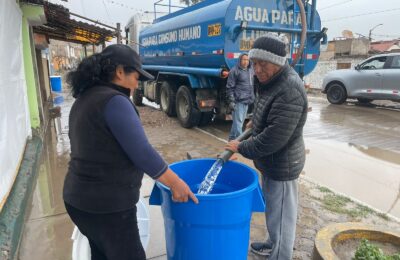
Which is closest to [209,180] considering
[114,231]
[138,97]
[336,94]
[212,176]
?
[212,176]

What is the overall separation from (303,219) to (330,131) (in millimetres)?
4679

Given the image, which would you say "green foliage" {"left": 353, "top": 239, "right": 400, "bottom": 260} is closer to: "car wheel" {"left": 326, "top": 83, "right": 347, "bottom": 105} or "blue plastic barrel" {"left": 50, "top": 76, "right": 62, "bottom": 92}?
"car wheel" {"left": 326, "top": 83, "right": 347, "bottom": 105}

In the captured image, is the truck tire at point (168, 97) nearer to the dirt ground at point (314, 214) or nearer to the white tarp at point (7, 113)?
the dirt ground at point (314, 214)

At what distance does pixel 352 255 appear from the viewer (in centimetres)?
221

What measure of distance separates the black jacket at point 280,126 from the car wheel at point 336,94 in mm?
10266

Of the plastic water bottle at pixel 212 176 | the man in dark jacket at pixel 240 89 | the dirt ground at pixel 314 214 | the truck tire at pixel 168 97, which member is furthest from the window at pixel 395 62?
the plastic water bottle at pixel 212 176

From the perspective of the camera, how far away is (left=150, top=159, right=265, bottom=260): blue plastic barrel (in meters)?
1.73

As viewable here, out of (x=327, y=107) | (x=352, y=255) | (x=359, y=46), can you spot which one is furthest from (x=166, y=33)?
(x=359, y=46)

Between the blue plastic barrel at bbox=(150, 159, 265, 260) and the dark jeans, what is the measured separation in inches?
9.2

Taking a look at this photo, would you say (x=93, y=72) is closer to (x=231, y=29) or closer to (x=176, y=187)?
(x=176, y=187)

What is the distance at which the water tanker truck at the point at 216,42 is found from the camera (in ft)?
19.8

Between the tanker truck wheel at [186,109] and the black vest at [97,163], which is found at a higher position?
the black vest at [97,163]

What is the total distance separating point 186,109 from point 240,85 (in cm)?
224

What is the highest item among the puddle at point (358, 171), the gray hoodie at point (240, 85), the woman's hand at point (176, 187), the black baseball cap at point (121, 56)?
the black baseball cap at point (121, 56)
